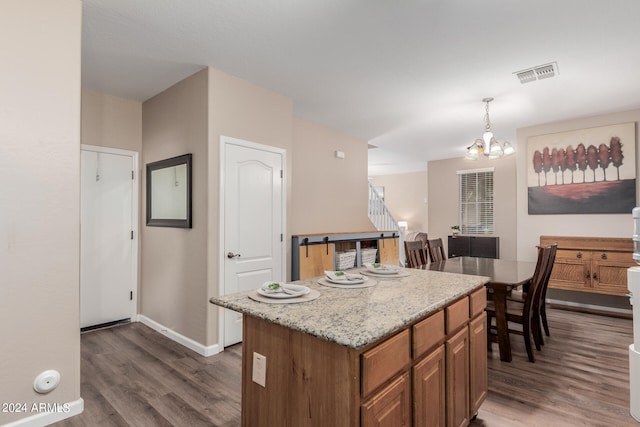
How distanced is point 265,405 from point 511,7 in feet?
9.16

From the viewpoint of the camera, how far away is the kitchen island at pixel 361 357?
1130 millimetres

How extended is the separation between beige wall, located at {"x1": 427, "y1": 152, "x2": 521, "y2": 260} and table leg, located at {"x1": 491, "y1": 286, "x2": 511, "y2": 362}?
450 centimetres

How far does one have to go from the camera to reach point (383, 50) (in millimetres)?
2832

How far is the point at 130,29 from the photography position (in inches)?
99.7

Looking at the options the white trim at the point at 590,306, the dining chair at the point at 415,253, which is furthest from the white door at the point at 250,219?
the white trim at the point at 590,306

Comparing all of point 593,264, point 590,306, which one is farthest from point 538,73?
point 590,306

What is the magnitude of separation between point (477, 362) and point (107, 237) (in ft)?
12.7

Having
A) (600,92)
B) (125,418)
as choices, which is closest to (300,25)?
(125,418)

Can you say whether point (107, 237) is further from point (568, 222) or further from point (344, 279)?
point (568, 222)

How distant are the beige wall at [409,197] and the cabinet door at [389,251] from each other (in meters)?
4.30

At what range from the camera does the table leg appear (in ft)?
9.39

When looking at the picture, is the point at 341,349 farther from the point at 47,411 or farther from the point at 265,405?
the point at 47,411

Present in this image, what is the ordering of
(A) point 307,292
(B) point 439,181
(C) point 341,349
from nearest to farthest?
(C) point 341,349 → (A) point 307,292 → (B) point 439,181

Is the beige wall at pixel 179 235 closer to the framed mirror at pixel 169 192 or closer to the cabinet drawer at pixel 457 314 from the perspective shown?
the framed mirror at pixel 169 192
